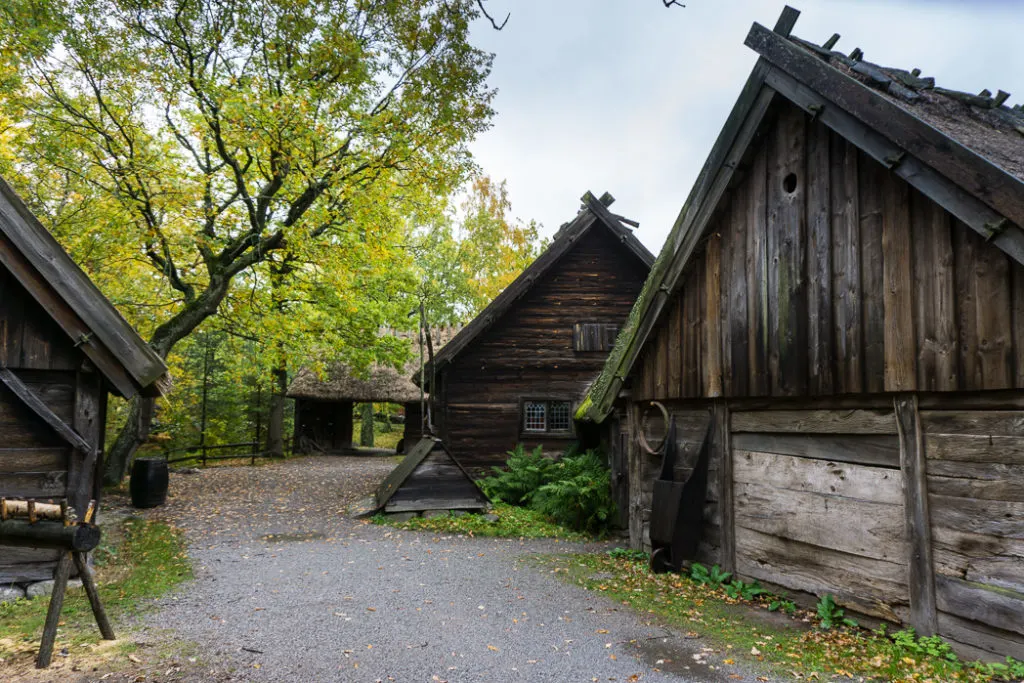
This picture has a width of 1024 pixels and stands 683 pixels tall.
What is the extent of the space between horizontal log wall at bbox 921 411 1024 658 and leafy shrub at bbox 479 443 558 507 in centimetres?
874

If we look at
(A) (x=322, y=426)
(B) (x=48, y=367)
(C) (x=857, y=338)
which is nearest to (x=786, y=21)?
(C) (x=857, y=338)

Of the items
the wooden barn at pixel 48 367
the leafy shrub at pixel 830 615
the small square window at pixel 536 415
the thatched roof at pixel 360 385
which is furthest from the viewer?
the thatched roof at pixel 360 385

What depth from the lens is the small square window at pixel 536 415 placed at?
17172 mm

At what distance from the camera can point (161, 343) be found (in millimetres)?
15023

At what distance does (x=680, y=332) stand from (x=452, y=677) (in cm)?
517

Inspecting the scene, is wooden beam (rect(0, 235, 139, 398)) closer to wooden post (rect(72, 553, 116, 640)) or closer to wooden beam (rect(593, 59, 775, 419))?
wooden post (rect(72, 553, 116, 640))

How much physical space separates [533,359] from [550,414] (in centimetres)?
158

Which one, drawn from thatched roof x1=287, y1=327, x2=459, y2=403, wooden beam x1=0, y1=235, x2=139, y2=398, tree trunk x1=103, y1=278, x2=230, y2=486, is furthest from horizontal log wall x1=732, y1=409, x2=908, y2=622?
thatched roof x1=287, y1=327, x2=459, y2=403

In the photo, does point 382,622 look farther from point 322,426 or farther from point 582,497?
point 322,426

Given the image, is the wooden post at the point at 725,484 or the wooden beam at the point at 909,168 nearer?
the wooden beam at the point at 909,168

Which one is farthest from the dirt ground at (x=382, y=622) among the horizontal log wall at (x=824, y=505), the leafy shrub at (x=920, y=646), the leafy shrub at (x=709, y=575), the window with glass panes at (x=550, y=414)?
the window with glass panes at (x=550, y=414)

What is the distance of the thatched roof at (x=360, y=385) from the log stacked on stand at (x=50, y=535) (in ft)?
69.9

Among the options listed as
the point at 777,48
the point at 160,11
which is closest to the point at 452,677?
the point at 777,48

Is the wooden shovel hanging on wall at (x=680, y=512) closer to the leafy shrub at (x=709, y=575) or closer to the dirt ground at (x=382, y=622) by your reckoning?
the leafy shrub at (x=709, y=575)
